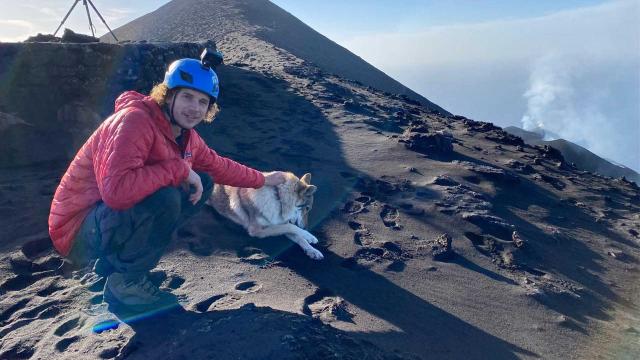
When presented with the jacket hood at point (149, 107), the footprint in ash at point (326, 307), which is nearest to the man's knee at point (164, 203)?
the jacket hood at point (149, 107)

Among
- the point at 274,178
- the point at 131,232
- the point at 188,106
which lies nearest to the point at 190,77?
the point at 188,106

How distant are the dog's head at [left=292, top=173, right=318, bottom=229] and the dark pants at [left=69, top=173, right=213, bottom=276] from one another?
6.07 ft

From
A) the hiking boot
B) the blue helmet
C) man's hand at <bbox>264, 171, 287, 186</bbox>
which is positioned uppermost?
the blue helmet

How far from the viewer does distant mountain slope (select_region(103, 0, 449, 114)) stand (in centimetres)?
2139

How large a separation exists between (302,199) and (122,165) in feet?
8.34

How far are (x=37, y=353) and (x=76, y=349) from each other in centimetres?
27

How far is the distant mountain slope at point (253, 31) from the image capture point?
21.4m

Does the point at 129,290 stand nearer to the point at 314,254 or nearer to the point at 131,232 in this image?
the point at 131,232

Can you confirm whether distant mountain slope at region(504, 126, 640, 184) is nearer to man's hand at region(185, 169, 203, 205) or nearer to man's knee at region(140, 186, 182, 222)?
man's hand at region(185, 169, 203, 205)

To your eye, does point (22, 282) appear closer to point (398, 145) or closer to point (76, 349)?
point (76, 349)

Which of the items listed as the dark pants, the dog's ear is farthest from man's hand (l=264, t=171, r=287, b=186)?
the dark pants

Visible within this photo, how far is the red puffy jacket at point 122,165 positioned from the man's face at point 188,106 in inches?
4.0

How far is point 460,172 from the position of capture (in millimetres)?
7621

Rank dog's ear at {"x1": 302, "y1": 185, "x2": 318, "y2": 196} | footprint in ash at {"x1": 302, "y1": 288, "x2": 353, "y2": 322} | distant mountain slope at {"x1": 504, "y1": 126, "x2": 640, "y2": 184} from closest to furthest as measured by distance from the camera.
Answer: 1. footprint in ash at {"x1": 302, "y1": 288, "x2": 353, "y2": 322}
2. dog's ear at {"x1": 302, "y1": 185, "x2": 318, "y2": 196}
3. distant mountain slope at {"x1": 504, "y1": 126, "x2": 640, "y2": 184}
